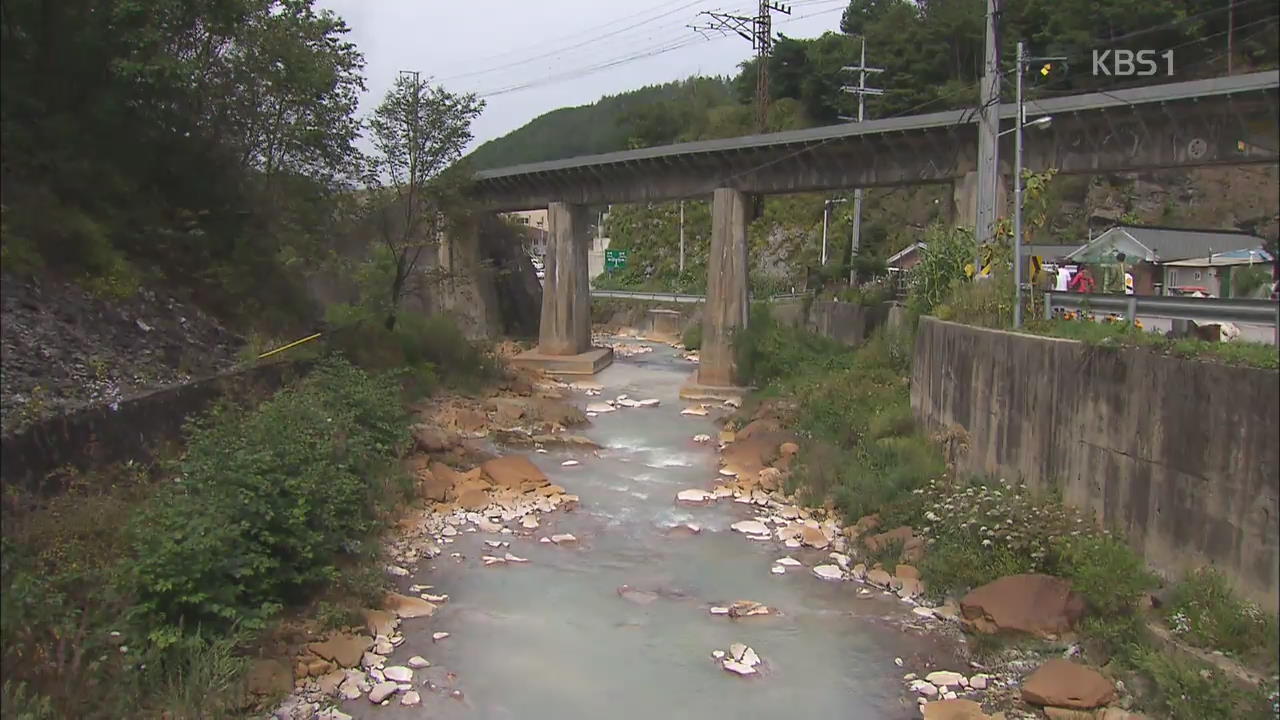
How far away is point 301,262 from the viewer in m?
21.4

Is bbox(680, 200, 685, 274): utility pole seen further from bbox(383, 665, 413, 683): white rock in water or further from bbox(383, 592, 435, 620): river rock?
bbox(383, 665, 413, 683): white rock in water

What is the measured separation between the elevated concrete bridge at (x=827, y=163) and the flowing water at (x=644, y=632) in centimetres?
658

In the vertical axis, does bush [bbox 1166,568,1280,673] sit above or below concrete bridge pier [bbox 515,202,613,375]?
below

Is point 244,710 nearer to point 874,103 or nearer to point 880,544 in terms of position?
point 880,544

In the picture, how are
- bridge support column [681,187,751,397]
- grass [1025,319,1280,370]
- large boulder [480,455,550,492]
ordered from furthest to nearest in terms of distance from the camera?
bridge support column [681,187,751,397]
large boulder [480,455,550,492]
grass [1025,319,1280,370]

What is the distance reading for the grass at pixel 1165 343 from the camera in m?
8.68

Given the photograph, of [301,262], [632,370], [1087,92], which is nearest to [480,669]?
[301,262]

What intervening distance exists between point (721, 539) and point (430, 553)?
4571 mm

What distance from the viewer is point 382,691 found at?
9633mm

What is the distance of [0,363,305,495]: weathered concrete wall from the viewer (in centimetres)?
948

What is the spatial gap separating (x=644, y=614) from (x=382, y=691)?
3.69 meters

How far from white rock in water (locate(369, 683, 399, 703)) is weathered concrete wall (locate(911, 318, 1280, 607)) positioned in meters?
7.82

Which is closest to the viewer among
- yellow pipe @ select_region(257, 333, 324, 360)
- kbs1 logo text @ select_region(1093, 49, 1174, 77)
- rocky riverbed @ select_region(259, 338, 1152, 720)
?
rocky riverbed @ select_region(259, 338, 1152, 720)

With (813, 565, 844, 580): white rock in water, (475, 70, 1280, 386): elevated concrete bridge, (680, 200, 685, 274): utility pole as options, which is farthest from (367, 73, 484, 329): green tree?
(680, 200, 685, 274): utility pole
